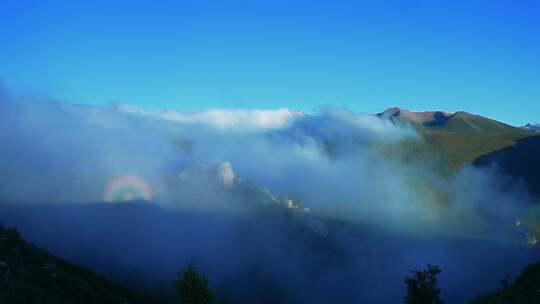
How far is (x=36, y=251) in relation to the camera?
44031 millimetres

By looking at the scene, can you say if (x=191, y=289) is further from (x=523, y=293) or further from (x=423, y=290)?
(x=523, y=293)

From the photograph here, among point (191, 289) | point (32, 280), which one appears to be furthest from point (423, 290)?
point (32, 280)

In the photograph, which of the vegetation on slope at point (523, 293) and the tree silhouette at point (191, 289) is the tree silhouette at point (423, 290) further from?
the tree silhouette at point (191, 289)

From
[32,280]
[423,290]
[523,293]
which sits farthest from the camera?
[423,290]

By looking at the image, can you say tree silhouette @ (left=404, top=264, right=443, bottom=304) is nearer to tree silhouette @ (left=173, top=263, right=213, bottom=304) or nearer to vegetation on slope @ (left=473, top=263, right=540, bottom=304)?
vegetation on slope @ (left=473, top=263, right=540, bottom=304)

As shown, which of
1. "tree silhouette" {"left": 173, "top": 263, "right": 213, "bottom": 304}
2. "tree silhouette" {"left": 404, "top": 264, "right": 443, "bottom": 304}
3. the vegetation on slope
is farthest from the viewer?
"tree silhouette" {"left": 404, "top": 264, "right": 443, "bottom": 304}

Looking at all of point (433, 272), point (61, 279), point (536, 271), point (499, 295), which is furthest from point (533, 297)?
point (61, 279)

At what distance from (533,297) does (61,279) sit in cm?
3768

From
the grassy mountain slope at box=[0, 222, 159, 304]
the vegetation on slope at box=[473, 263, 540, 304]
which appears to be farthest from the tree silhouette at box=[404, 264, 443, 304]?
the grassy mountain slope at box=[0, 222, 159, 304]

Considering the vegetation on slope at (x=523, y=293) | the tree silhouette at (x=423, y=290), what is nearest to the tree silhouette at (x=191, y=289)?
the tree silhouette at (x=423, y=290)

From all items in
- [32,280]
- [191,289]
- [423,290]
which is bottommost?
[32,280]

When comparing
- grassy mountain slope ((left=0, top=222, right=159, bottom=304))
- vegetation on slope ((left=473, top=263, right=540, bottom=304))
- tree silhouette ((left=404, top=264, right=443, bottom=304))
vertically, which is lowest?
grassy mountain slope ((left=0, top=222, right=159, bottom=304))

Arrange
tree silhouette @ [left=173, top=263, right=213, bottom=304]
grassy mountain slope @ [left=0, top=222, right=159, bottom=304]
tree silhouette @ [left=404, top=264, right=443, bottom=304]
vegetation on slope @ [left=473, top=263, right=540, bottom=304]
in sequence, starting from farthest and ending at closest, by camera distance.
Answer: tree silhouette @ [left=404, top=264, right=443, bottom=304], tree silhouette @ [left=173, top=263, right=213, bottom=304], vegetation on slope @ [left=473, top=263, right=540, bottom=304], grassy mountain slope @ [left=0, top=222, right=159, bottom=304]

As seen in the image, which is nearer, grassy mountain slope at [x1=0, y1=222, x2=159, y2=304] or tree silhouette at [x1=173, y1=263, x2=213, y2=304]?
grassy mountain slope at [x1=0, y1=222, x2=159, y2=304]
